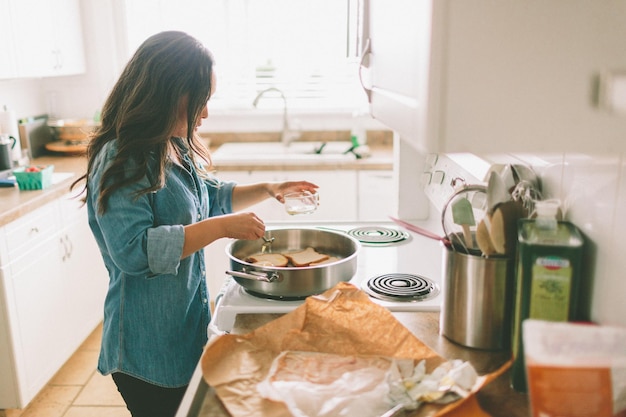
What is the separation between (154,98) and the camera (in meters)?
1.38

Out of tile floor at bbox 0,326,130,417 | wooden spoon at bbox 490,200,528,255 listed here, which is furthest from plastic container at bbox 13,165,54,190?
wooden spoon at bbox 490,200,528,255

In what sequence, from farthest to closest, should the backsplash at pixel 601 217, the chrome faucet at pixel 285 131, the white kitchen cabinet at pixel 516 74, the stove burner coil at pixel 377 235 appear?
the chrome faucet at pixel 285 131
the stove burner coil at pixel 377 235
the backsplash at pixel 601 217
the white kitchen cabinet at pixel 516 74

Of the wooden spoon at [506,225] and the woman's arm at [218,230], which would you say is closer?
the wooden spoon at [506,225]

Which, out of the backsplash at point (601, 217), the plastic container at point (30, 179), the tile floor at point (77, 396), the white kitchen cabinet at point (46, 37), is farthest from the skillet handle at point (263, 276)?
the white kitchen cabinet at point (46, 37)

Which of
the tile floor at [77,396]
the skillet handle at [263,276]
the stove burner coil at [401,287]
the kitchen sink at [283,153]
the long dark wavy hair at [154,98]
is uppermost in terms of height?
the long dark wavy hair at [154,98]

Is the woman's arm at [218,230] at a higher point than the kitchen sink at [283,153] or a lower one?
higher

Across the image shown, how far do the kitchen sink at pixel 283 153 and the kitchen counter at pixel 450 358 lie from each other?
7.02 feet

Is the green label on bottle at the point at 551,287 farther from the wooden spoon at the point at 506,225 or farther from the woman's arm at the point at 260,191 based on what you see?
the woman's arm at the point at 260,191

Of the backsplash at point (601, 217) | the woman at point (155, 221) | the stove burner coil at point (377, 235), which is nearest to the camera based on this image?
the backsplash at point (601, 217)

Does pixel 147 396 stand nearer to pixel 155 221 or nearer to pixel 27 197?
pixel 155 221

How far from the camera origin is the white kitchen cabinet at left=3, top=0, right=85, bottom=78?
295 cm

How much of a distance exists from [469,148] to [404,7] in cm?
26

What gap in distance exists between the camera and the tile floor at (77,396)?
8.25ft

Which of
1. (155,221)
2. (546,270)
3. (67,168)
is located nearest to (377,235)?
(155,221)
